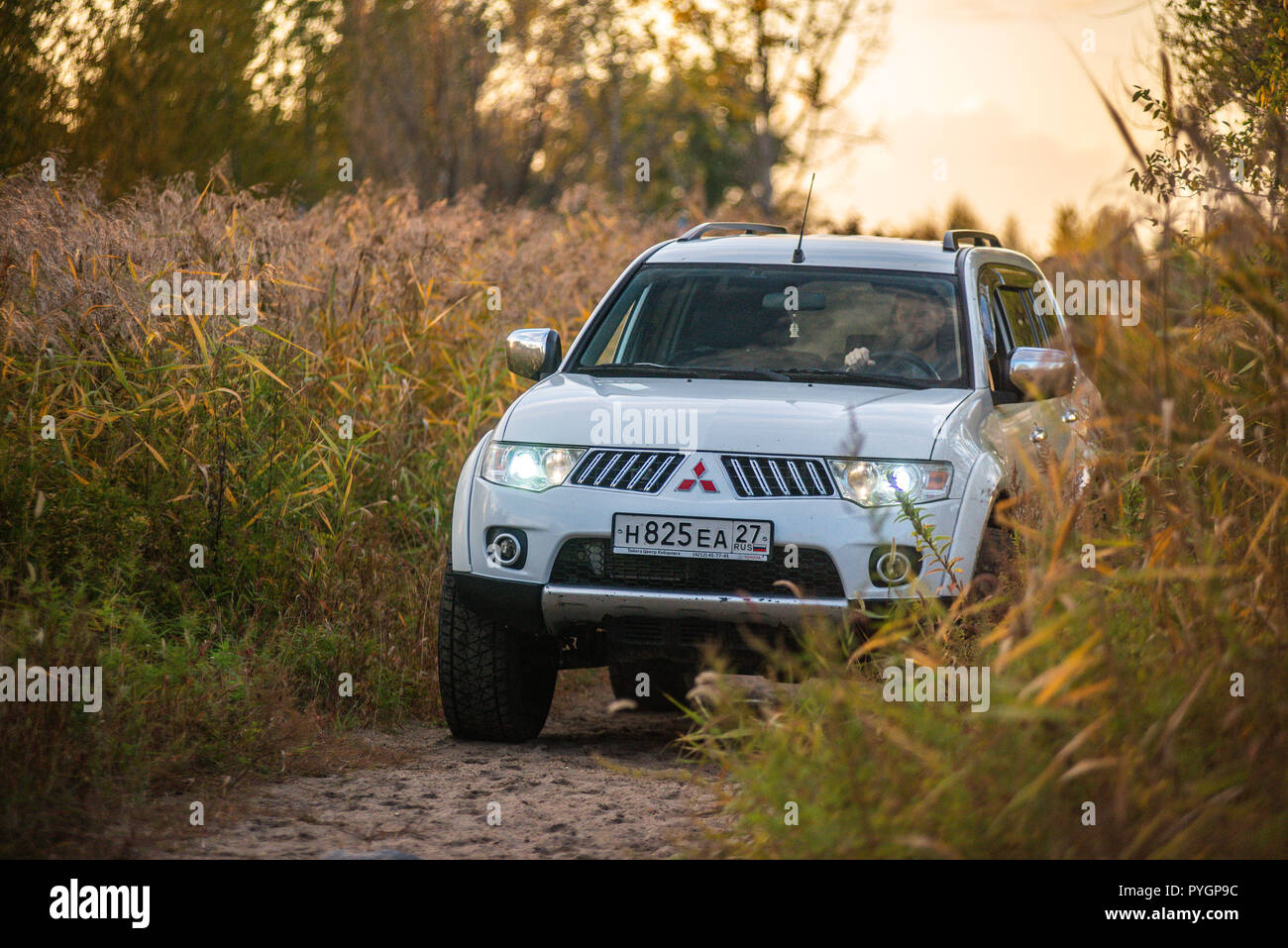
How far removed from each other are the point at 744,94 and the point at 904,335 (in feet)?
52.6

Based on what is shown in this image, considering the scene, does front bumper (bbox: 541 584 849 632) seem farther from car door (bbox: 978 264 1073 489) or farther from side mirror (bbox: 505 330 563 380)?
side mirror (bbox: 505 330 563 380)

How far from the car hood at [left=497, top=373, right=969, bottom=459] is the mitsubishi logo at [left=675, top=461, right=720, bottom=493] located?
8 cm

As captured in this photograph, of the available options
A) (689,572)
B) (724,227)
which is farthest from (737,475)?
(724,227)

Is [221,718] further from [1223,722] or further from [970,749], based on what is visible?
[1223,722]

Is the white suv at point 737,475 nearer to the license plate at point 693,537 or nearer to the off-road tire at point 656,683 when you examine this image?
the license plate at point 693,537

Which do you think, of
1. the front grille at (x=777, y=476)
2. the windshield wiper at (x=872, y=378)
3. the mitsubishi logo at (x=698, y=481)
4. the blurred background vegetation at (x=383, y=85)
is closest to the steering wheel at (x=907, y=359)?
the windshield wiper at (x=872, y=378)

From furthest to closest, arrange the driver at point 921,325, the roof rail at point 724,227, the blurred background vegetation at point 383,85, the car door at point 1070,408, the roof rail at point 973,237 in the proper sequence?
the blurred background vegetation at point 383,85
the roof rail at point 724,227
the roof rail at point 973,237
the driver at point 921,325
the car door at point 1070,408

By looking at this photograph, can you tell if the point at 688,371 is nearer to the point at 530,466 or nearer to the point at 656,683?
the point at 530,466

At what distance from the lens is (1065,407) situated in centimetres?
661

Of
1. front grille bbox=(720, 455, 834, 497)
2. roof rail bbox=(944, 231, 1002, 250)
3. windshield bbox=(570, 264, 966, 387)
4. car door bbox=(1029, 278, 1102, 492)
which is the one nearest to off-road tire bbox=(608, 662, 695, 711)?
windshield bbox=(570, 264, 966, 387)

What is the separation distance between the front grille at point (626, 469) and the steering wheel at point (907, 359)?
1.30 m

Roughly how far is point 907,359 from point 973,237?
1779 millimetres

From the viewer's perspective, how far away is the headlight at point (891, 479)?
5160mm
